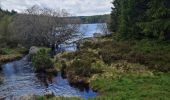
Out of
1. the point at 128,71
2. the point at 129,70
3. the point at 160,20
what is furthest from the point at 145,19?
the point at 128,71

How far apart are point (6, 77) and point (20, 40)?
34.1 meters

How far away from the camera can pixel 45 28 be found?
75.5 meters

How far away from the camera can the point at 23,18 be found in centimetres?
7912

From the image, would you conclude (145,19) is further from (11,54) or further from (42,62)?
(11,54)

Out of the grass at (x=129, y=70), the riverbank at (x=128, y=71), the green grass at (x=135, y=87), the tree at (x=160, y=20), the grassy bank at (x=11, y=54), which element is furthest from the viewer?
the grassy bank at (x=11, y=54)

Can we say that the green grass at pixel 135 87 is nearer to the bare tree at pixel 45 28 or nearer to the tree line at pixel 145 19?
the tree line at pixel 145 19

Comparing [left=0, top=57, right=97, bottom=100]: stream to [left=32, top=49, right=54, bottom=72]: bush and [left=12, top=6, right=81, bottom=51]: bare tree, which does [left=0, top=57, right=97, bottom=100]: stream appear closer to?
[left=32, top=49, right=54, bottom=72]: bush

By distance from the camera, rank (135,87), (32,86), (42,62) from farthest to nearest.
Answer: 1. (42,62)
2. (32,86)
3. (135,87)

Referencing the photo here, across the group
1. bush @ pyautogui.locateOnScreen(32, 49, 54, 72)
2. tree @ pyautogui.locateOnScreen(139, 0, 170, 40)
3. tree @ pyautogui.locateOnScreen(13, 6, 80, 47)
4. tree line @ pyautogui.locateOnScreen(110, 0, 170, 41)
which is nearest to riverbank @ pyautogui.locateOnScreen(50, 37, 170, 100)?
tree @ pyautogui.locateOnScreen(139, 0, 170, 40)

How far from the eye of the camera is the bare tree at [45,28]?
250 ft

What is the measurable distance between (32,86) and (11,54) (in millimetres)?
30910

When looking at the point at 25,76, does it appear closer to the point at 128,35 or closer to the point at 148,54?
the point at 148,54

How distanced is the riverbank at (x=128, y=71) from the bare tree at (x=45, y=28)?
20.6 metres

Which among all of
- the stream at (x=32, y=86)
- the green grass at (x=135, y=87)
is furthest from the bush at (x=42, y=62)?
the green grass at (x=135, y=87)
